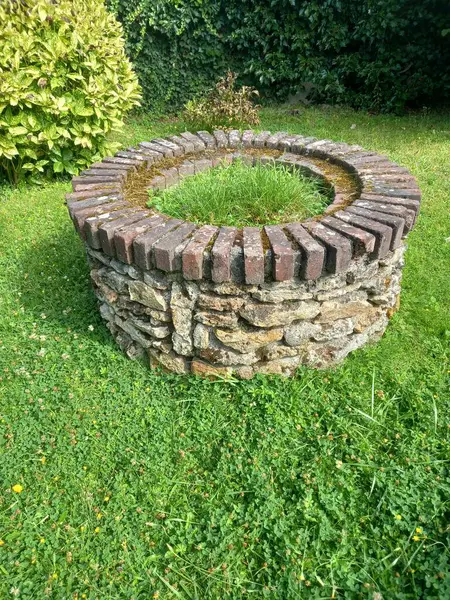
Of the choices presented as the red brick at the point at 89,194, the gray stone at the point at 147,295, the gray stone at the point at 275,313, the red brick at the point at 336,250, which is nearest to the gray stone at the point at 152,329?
the gray stone at the point at 147,295

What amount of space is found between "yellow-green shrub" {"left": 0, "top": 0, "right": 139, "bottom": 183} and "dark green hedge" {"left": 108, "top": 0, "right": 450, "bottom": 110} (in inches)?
91.3

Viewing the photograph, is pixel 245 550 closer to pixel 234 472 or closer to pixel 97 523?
pixel 234 472

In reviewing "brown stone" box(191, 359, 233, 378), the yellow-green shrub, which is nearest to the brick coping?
"brown stone" box(191, 359, 233, 378)

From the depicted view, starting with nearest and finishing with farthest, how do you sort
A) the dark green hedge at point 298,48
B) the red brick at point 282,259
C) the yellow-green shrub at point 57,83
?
the red brick at point 282,259 → the yellow-green shrub at point 57,83 → the dark green hedge at point 298,48

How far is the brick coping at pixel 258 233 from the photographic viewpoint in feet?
7.40

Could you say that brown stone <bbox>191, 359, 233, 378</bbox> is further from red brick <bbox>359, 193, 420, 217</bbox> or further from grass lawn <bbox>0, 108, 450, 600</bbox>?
red brick <bbox>359, 193, 420, 217</bbox>

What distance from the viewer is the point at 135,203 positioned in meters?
2.94

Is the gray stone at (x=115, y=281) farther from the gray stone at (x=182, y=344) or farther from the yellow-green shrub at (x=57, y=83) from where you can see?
the yellow-green shrub at (x=57, y=83)

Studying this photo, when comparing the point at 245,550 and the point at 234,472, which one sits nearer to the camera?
the point at 245,550

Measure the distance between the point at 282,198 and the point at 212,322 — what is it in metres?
0.96

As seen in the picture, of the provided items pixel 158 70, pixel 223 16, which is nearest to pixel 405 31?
pixel 223 16

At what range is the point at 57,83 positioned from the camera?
15.8 ft

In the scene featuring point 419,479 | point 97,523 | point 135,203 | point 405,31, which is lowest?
point 97,523

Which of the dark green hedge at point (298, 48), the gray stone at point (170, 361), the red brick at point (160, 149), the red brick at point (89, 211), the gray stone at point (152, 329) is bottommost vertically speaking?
the gray stone at point (170, 361)
